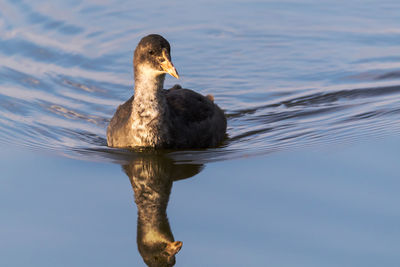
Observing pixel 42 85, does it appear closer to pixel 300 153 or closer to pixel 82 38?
pixel 82 38

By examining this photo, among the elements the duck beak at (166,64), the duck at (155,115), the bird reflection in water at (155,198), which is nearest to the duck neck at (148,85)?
the duck at (155,115)

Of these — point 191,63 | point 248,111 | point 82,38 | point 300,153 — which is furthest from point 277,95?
point 82,38

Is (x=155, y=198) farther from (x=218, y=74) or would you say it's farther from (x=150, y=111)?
(x=218, y=74)

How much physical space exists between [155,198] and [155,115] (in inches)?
52.0

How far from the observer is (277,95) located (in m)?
11.1

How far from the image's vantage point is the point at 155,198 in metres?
7.43

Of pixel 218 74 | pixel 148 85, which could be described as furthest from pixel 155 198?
pixel 218 74

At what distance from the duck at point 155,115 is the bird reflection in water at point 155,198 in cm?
22

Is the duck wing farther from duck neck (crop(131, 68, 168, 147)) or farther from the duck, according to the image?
duck neck (crop(131, 68, 168, 147))

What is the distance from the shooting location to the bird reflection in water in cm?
635

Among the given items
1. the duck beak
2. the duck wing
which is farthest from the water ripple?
the duck beak

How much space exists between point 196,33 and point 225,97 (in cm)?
233

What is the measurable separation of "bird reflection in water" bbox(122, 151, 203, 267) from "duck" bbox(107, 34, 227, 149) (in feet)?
0.71

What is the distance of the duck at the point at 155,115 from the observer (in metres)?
8.29
